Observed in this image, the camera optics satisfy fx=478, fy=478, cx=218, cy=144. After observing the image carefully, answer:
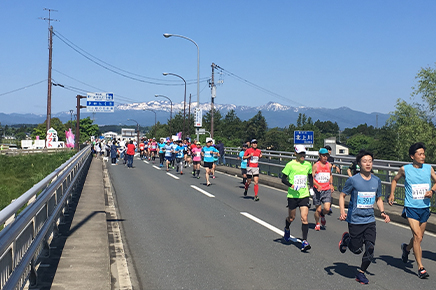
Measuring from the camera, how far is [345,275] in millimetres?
6609

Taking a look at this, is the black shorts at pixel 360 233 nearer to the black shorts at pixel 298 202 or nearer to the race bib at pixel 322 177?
the black shorts at pixel 298 202

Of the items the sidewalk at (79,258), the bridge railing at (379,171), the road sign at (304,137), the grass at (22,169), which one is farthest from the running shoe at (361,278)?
the grass at (22,169)

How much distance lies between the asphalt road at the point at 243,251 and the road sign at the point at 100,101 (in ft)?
125

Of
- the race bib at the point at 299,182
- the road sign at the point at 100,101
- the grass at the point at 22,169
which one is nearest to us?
the race bib at the point at 299,182

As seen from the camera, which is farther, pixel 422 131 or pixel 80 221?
pixel 422 131

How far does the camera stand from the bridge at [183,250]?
18.5 feet

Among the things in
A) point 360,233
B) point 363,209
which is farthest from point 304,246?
point 363,209

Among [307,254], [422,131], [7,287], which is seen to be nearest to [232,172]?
[307,254]

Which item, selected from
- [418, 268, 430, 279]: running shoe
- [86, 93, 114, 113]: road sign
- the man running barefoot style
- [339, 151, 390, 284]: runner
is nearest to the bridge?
[418, 268, 430, 279]: running shoe

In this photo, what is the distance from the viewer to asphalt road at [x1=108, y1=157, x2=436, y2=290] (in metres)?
6.28

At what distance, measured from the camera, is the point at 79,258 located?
6477 mm

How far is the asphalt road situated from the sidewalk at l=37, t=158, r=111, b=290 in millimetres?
565

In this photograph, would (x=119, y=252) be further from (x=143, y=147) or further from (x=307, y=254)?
(x=143, y=147)

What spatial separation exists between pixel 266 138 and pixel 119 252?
153 metres
